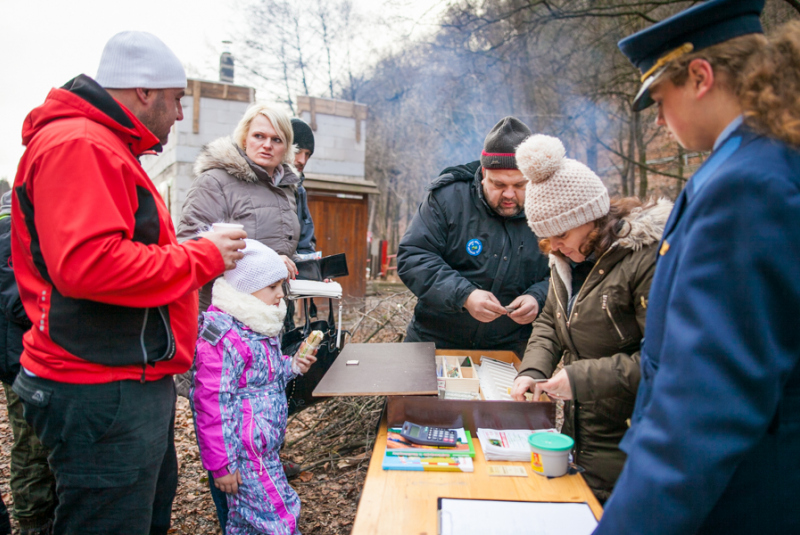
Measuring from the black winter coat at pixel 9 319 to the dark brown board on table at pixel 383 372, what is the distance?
1630 millimetres

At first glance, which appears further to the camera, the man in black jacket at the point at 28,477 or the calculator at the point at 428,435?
the man in black jacket at the point at 28,477

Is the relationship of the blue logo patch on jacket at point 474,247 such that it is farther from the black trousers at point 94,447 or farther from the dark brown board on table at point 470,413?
the black trousers at point 94,447

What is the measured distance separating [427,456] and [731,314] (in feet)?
3.80

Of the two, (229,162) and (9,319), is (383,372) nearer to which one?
(229,162)

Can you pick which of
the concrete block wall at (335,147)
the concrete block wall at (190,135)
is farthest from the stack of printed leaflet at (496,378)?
the concrete block wall at (335,147)

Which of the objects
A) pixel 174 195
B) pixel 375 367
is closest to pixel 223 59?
pixel 174 195

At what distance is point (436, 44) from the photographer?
6734 mm

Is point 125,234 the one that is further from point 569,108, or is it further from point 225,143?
point 569,108

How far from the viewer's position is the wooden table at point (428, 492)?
1354 mm

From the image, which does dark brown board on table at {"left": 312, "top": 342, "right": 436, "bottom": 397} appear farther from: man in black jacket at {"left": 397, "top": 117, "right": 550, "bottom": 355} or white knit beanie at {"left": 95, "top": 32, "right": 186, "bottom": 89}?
white knit beanie at {"left": 95, "top": 32, "right": 186, "bottom": 89}

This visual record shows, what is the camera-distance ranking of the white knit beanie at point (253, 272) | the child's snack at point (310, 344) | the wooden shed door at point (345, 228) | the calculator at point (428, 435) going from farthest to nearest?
1. the wooden shed door at point (345, 228)
2. the child's snack at point (310, 344)
3. the white knit beanie at point (253, 272)
4. the calculator at point (428, 435)

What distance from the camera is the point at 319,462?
12.2 feet

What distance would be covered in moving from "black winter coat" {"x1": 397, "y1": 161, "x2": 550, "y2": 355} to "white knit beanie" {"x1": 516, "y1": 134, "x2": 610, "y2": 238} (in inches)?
32.2

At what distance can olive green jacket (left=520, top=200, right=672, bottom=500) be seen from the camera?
63.6 inches
